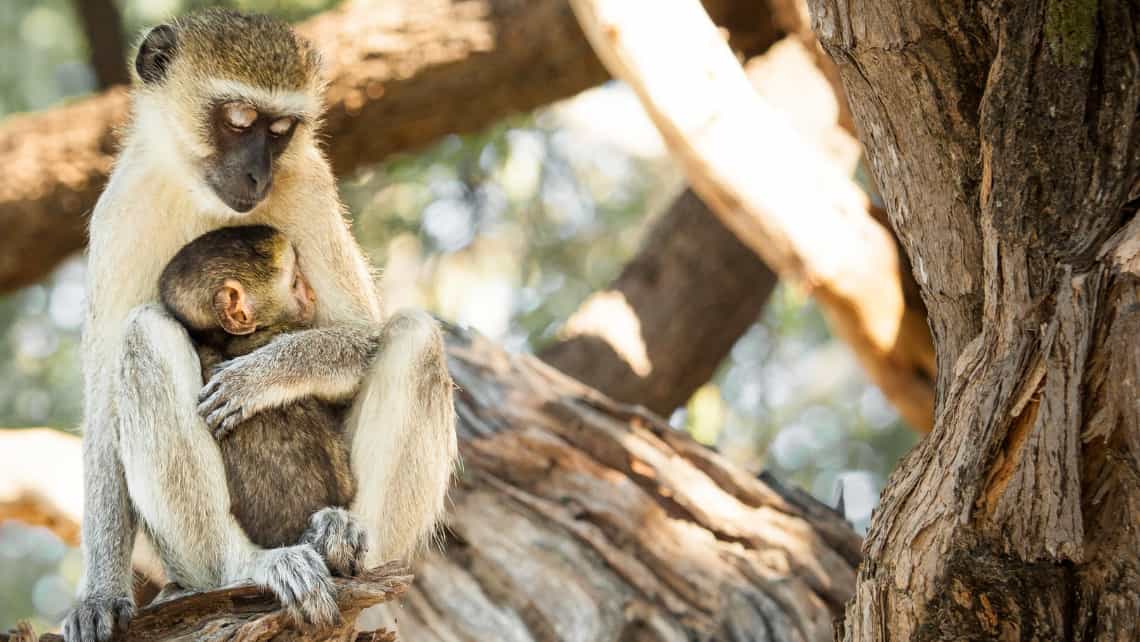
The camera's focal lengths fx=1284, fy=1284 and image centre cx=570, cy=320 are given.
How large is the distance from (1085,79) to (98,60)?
266 inches

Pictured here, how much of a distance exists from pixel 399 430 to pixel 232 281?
0.66 metres

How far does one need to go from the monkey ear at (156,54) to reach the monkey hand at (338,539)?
1.56 m

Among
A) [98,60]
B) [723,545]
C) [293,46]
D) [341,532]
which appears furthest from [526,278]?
[341,532]

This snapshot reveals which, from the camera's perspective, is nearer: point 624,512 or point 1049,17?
point 1049,17

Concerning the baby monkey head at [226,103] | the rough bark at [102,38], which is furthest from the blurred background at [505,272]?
the baby monkey head at [226,103]

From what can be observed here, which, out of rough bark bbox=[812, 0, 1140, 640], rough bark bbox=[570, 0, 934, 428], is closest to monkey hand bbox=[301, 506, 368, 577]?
rough bark bbox=[812, 0, 1140, 640]

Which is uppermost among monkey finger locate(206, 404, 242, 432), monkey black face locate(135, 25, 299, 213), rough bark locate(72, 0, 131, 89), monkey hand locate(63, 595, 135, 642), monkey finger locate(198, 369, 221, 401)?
rough bark locate(72, 0, 131, 89)

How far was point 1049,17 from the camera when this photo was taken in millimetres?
2754

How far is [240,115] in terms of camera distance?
386cm

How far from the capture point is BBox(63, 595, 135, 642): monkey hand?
11.3ft

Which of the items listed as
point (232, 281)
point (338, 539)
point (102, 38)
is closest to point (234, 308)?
point (232, 281)

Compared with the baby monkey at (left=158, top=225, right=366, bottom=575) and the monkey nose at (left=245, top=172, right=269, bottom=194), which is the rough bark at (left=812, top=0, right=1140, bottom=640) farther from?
the monkey nose at (left=245, top=172, right=269, bottom=194)

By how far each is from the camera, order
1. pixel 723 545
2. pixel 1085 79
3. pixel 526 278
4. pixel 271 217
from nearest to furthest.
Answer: pixel 1085 79 < pixel 271 217 < pixel 723 545 < pixel 526 278

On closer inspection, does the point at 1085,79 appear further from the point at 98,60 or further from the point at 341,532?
the point at 98,60
